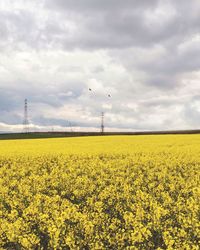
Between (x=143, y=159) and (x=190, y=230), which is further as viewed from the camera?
(x=143, y=159)

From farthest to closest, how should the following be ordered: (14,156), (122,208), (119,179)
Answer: (14,156) < (119,179) < (122,208)

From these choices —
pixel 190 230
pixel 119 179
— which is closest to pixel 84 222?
pixel 190 230

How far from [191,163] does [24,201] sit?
10585mm

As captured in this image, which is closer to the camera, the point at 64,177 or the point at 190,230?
the point at 190,230

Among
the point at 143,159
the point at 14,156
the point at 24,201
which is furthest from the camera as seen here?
the point at 14,156

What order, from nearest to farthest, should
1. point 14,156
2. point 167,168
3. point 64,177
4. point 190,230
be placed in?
1. point 190,230
2. point 64,177
3. point 167,168
4. point 14,156

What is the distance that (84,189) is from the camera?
14.5 meters

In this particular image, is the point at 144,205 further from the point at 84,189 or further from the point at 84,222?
the point at 84,189

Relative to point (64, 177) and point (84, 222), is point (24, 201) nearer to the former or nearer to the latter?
point (64, 177)

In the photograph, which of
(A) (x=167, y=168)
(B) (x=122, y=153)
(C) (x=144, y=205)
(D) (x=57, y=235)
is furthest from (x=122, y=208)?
(B) (x=122, y=153)

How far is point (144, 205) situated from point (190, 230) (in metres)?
2.28

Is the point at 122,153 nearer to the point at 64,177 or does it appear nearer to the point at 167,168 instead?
the point at 167,168

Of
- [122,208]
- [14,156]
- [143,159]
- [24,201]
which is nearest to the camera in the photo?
[122,208]

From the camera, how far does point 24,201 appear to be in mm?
13148
